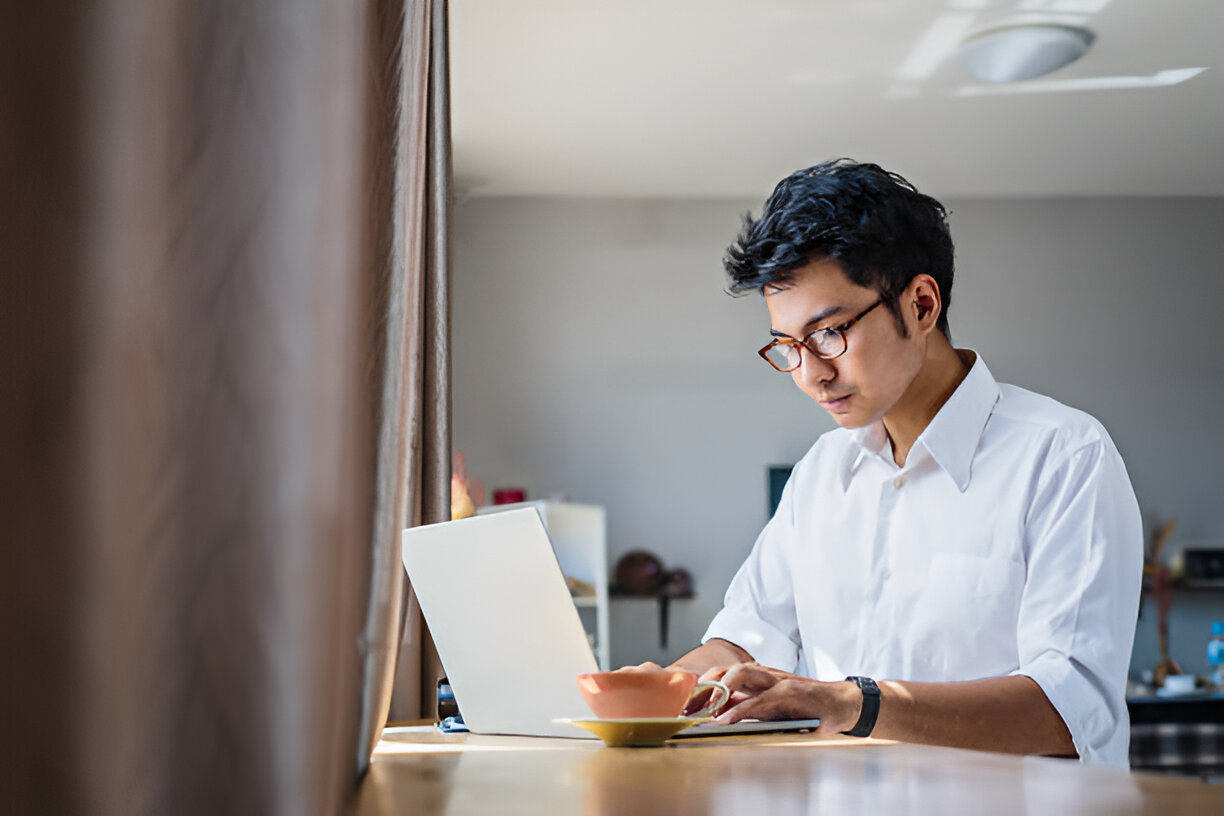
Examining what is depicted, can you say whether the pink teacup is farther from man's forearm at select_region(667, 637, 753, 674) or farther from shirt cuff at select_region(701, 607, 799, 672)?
shirt cuff at select_region(701, 607, 799, 672)

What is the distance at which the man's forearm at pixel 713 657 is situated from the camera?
154 centimetres

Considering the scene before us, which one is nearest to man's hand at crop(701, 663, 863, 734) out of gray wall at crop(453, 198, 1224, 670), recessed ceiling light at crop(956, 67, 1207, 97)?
recessed ceiling light at crop(956, 67, 1207, 97)

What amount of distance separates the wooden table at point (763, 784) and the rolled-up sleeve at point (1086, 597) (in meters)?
0.51

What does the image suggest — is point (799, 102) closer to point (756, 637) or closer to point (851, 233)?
point (851, 233)

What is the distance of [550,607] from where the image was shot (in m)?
1.01

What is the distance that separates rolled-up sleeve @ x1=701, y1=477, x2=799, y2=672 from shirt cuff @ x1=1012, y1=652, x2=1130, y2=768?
1.55 feet

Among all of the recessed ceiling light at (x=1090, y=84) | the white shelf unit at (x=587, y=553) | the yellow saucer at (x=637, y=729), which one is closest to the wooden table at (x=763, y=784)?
the yellow saucer at (x=637, y=729)

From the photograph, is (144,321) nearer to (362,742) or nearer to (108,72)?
(108,72)

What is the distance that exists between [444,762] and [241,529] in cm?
51

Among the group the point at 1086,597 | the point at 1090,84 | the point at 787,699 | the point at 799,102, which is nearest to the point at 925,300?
the point at 1086,597

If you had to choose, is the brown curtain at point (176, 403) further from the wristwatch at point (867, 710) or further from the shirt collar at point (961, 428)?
the shirt collar at point (961, 428)

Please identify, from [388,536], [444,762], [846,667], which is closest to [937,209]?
[846,667]

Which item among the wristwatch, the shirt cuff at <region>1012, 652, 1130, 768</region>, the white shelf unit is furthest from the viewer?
the white shelf unit

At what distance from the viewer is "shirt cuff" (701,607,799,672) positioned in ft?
5.47
